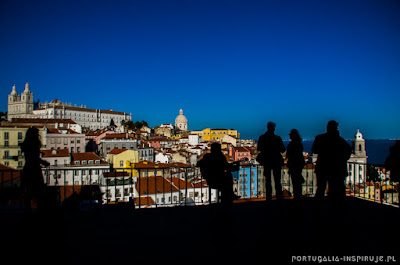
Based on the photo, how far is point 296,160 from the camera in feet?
17.5

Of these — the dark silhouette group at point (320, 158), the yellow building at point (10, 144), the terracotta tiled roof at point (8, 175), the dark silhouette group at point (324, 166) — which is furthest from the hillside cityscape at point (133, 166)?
the dark silhouette group at point (320, 158)

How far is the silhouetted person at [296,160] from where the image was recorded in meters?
5.32

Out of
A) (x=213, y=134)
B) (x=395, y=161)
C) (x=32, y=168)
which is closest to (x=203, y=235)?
(x=32, y=168)

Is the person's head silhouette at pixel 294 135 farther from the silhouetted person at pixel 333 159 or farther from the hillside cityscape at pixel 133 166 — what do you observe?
the hillside cityscape at pixel 133 166

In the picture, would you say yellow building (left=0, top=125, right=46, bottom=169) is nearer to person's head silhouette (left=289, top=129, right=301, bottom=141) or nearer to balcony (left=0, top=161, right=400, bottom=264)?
balcony (left=0, top=161, right=400, bottom=264)

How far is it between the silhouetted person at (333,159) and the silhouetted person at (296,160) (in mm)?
755

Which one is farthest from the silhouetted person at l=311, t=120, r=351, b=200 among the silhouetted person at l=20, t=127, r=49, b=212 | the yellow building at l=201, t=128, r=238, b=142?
the yellow building at l=201, t=128, r=238, b=142

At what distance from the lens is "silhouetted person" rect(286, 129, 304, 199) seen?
532cm

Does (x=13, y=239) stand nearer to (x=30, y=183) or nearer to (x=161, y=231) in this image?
(x=30, y=183)

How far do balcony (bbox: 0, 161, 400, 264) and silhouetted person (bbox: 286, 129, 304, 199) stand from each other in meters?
0.33

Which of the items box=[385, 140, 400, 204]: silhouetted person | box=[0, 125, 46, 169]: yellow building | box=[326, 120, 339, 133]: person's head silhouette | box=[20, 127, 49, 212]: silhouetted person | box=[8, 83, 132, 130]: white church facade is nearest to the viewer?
box=[20, 127, 49, 212]: silhouetted person

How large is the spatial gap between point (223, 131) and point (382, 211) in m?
106

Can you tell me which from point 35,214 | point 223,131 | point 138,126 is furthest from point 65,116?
point 35,214

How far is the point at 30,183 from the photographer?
4.23m
